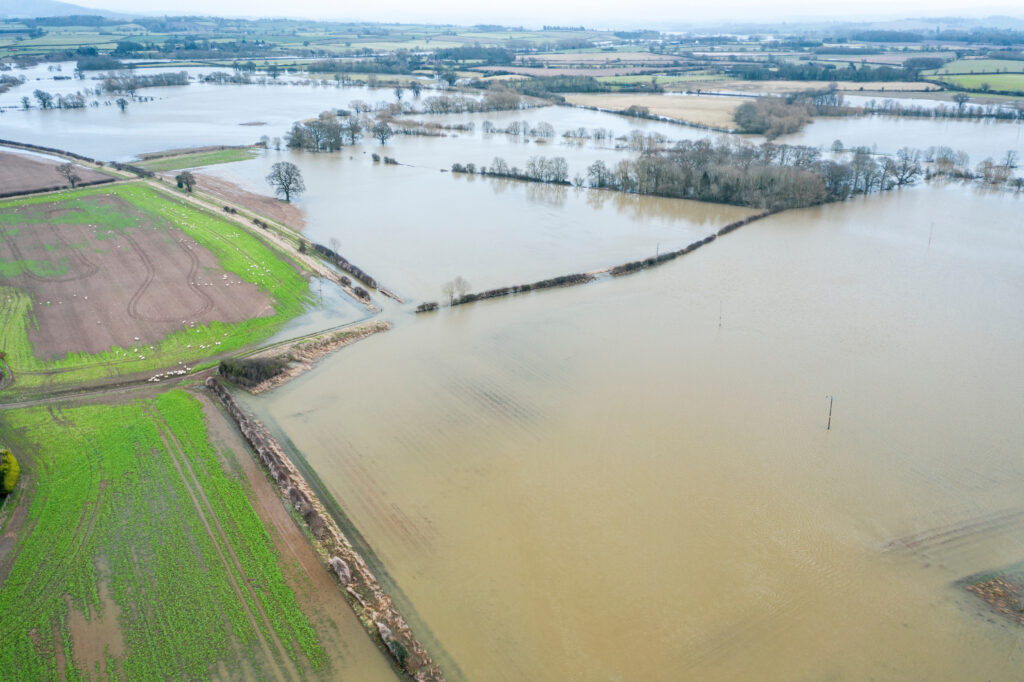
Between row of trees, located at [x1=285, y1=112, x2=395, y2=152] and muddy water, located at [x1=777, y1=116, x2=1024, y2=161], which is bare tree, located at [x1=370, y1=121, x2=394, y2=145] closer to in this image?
row of trees, located at [x1=285, y1=112, x2=395, y2=152]

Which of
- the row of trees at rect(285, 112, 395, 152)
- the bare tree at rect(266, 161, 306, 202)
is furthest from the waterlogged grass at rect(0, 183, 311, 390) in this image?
the row of trees at rect(285, 112, 395, 152)

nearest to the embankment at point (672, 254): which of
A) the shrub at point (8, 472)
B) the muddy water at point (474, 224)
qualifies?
the muddy water at point (474, 224)

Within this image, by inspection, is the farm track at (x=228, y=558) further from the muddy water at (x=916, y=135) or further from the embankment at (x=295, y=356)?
the muddy water at (x=916, y=135)

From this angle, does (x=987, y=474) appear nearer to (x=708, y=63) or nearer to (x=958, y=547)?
(x=958, y=547)

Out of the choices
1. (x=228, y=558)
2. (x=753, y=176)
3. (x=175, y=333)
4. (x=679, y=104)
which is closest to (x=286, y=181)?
(x=175, y=333)

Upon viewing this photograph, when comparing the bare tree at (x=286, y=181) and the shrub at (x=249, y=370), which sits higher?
the bare tree at (x=286, y=181)

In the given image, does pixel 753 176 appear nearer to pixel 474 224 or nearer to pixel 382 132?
pixel 474 224

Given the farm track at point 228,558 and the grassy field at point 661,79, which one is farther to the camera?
the grassy field at point 661,79
